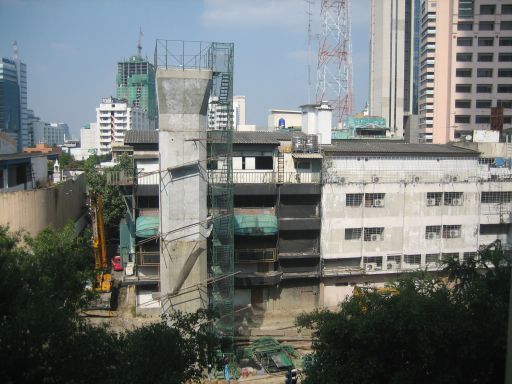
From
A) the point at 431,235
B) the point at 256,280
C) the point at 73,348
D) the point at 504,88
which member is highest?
the point at 504,88

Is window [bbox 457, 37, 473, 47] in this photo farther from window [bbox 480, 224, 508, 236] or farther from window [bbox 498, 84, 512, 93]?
window [bbox 480, 224, 508, 236]

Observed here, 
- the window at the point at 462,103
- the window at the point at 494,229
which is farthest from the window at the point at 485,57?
the window at the point at 494,229

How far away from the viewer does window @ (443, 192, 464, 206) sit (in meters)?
25.5

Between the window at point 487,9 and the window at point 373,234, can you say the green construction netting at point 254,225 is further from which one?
the window at point 487,9

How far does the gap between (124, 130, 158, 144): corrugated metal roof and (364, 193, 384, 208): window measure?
10.7m

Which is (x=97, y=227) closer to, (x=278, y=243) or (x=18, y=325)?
(x=278, y=243)

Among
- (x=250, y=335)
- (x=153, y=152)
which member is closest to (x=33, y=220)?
(x=153, y=152)

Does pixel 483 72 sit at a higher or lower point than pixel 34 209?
higher

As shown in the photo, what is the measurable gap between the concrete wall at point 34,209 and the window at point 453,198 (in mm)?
19261

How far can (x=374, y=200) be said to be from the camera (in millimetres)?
24656

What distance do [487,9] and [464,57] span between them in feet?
16.8

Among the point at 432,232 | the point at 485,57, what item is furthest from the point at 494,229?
the point at 485,57

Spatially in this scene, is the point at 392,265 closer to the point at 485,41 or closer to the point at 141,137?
the point at 141,137

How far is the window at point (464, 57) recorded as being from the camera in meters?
50.1
